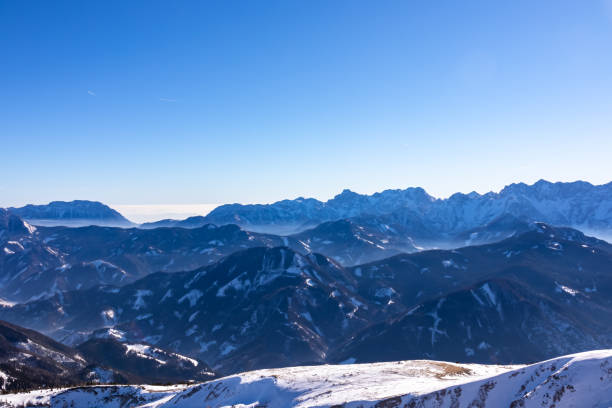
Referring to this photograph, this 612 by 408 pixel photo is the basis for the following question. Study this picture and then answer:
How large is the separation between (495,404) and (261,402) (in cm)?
4838

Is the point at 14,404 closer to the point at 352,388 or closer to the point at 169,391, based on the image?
the point at 169,391

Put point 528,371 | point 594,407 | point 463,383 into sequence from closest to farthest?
1. point 594,407
2. point 528,371
3. point 463,383

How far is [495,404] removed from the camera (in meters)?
60.7

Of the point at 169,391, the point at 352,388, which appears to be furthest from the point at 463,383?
the point at 169,391

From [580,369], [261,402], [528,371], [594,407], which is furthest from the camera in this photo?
[261,402]

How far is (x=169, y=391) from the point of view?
118m

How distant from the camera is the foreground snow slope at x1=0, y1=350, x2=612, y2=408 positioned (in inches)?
2223

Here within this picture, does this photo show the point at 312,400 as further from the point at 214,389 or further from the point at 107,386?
the point at 107,386

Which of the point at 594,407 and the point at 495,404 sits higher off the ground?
the point at 594,407

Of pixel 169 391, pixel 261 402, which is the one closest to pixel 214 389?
pixel 261 402

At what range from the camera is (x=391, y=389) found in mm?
79188

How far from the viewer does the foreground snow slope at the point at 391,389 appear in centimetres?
5647

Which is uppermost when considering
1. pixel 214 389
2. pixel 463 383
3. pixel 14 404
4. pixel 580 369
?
pixel 580 369

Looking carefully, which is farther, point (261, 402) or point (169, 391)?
point (169, 391)
